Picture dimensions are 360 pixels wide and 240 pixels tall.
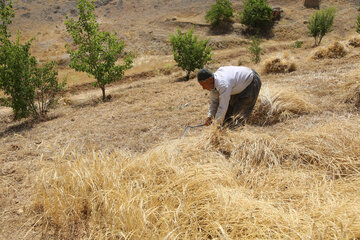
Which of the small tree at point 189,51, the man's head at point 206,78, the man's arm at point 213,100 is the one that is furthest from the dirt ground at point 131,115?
the small tree at point 189,51

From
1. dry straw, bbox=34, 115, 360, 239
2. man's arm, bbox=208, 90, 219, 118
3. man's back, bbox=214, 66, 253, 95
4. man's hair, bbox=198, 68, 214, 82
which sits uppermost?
man's hair, bbox=198, 68, 214, 82

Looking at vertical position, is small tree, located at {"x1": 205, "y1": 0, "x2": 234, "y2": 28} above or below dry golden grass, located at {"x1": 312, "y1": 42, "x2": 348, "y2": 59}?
above

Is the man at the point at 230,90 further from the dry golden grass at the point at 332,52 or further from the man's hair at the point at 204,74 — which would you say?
the dry golden grass at the point at 332,52

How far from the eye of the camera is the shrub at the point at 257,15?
872 inches

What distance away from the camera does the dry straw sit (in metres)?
1.75

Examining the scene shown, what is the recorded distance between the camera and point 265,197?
2.17 metres

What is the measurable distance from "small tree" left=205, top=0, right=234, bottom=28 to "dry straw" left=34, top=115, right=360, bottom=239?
2021 centimetres

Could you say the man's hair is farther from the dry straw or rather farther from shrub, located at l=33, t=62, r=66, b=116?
shrub, located at l=33, t=62, r=66, b=116

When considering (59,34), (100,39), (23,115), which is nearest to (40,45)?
(59,34)

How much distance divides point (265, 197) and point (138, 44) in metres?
17.2

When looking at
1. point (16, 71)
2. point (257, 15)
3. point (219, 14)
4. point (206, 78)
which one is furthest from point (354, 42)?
point (257, 15)

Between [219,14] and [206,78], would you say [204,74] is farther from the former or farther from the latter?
[219,14]

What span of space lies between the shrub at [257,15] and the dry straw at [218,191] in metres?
21.4

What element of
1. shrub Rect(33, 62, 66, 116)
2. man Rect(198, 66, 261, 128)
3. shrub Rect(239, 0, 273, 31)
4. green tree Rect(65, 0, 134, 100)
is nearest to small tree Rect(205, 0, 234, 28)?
shrub Rect(239, 0, 273, 31)
